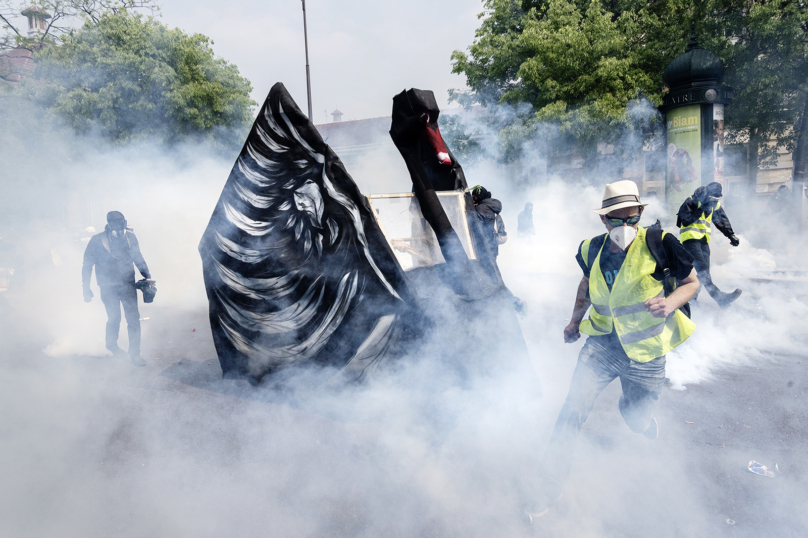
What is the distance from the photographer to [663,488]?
263cm

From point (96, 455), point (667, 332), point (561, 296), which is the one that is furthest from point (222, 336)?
point (561, 296)

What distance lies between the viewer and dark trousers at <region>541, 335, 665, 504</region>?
2537 millimetres

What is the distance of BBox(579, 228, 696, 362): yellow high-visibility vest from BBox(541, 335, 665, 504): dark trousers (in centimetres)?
7

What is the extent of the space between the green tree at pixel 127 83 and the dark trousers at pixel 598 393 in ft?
44.5

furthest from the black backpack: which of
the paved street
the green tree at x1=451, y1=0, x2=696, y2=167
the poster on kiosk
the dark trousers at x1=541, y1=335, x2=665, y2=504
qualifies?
the green tree at x1=451, y1=0, x2=696, y2=167

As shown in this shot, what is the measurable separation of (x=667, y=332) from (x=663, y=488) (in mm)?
788

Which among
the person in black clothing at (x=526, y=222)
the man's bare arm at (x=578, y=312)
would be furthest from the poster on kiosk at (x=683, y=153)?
the man's bare arm at (x=578, y=312)

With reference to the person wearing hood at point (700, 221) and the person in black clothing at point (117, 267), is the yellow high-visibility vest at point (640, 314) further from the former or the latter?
the person in black clothing at point (117, 267)

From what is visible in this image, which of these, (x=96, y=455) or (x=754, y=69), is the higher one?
(x=754, y=69)

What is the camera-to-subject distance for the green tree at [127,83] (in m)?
12.9

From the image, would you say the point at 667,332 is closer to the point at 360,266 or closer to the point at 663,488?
the point at 663,488

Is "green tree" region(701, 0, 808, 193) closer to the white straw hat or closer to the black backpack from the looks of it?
the white straw hat

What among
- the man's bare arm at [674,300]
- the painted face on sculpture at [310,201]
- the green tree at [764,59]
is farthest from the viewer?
the green tree at [764,59]

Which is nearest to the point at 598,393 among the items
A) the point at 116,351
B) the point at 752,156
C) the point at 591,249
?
the point at 591,249
